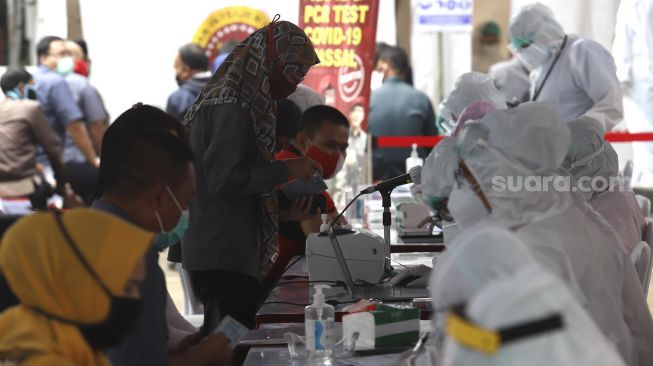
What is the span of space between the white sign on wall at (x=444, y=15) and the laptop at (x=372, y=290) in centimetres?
439

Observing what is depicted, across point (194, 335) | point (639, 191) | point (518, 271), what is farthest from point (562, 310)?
point (639, 191)

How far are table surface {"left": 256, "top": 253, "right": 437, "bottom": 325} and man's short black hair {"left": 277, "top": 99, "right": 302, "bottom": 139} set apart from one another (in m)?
0.59

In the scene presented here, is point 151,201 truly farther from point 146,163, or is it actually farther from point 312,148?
point 312,148

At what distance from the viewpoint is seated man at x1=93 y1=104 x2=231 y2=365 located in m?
2.15

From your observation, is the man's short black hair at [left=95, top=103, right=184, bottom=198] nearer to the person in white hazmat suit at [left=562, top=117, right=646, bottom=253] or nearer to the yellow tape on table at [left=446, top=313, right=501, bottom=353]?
the yellow tape on table at [left=446, top=313, right=501, bottom=353]

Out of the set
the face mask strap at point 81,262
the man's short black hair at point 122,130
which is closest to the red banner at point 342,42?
the man's short black hair at point 122,130

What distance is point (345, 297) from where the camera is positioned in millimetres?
3189

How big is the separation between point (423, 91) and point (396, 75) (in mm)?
674

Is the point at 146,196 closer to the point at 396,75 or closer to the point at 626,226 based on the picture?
the point at 626,226

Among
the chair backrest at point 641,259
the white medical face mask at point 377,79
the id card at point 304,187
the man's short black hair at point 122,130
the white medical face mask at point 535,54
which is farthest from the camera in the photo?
the white medical face mask at point 377,79

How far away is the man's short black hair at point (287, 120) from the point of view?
430 centimetres

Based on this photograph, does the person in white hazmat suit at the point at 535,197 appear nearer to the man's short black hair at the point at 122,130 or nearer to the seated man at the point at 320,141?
the man's short black hair at the point at 122,130

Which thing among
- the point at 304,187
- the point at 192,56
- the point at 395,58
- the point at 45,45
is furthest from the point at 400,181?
the point at 45,45

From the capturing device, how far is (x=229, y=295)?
3373 millimetres
